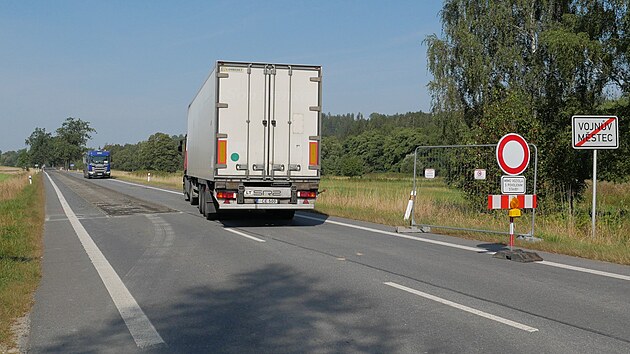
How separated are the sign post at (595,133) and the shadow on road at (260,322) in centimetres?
708

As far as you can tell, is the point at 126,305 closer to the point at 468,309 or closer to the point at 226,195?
the point at 468,309

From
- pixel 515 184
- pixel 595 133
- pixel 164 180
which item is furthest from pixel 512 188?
Result: pixel 164 180

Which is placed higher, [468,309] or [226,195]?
[226,195]

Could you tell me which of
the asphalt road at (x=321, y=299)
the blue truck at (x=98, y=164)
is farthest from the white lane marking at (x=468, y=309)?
the blue truck at (x=98, y=164)

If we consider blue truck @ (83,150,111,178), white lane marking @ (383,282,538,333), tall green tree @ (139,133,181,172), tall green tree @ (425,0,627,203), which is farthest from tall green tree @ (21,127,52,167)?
white lane marking @ (383,282,538,333)

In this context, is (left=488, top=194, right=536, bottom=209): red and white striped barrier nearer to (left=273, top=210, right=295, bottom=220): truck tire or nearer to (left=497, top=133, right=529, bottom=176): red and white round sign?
(left=497, top=133, right=529, bottom=176): red and white round sign

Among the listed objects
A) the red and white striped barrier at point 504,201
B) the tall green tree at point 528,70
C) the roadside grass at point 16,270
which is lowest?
the roadside grass at point 16,270

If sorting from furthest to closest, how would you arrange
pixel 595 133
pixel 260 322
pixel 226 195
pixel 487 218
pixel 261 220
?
pixel 261 220 → pixel 487 218 → pixel 226 195 → pixel 595 133 → pixel 260 322

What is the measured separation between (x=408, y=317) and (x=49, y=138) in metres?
194

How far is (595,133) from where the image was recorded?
11.9 meters

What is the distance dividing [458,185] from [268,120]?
539 cm

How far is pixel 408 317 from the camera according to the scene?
5840 mm

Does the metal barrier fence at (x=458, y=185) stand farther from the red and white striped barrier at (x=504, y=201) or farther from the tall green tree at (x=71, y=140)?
the tall green tree at (x=71, y=140)

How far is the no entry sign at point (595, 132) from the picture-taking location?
11.8 m
